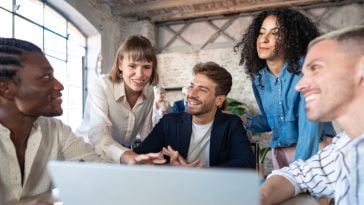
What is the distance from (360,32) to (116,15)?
6330 mm

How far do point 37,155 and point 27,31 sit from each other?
14.2ft

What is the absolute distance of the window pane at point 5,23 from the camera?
4.51 m

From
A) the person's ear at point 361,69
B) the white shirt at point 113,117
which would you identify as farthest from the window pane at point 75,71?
the person's ear at point 361,69

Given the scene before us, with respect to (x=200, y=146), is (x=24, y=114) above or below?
above

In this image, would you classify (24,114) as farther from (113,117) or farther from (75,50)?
(75,50)

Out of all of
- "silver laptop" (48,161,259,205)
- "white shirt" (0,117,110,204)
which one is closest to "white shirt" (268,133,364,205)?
"silver laptop" (48,161,259,205)

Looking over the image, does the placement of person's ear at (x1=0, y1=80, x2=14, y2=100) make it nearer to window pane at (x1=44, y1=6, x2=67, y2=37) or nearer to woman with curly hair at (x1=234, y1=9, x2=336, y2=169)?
woman with curly hair at (x1=234, y1=9, x2=336, y2=169)

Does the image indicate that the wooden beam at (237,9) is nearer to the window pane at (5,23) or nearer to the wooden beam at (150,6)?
the wooden beam at (150,6)

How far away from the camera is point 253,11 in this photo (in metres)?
6.71

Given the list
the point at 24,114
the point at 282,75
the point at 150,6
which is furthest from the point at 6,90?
the point at 150,6

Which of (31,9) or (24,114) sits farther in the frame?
(31,9)

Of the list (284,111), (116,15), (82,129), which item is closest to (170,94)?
(116,15)

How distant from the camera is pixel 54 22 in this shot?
5.71 meters

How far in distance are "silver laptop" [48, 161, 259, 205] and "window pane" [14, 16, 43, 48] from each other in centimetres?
465
